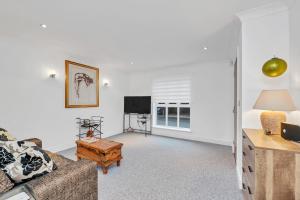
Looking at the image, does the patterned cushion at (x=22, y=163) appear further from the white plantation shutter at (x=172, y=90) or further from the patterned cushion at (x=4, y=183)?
the white plantation shutter at (x=172, y=90)

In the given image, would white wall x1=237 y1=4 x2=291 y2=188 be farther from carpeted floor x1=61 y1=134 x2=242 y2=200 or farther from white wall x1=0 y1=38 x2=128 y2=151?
white wall x1=0 y1=38 x2=128 y2=151

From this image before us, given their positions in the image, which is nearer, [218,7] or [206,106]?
[218,7]

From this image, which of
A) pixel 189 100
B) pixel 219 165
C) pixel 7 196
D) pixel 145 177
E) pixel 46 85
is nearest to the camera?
pixel 7 196

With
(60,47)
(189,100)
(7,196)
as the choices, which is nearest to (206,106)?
(189,100)

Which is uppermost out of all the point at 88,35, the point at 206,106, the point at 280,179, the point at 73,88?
the point at 88,35

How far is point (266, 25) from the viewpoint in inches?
74.7

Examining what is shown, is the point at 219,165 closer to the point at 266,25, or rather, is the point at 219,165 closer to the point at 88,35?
the point at 266,25

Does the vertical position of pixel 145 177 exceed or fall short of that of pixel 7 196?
it falls short

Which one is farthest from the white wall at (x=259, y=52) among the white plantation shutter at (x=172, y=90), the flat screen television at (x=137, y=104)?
the flat screen television at (x=137, y=104)

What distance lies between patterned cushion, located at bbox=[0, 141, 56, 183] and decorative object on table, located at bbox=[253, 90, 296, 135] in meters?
2.23

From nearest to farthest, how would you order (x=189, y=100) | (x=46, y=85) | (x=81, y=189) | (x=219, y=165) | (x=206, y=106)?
(x=81, y=189), (x=219, y=165), (x=46, y=85), (x=206, y=106), (x=189, y=100)

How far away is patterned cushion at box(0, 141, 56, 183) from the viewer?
3.45 feet

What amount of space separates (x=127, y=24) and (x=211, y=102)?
3.24 metres

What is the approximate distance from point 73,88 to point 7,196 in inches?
126
